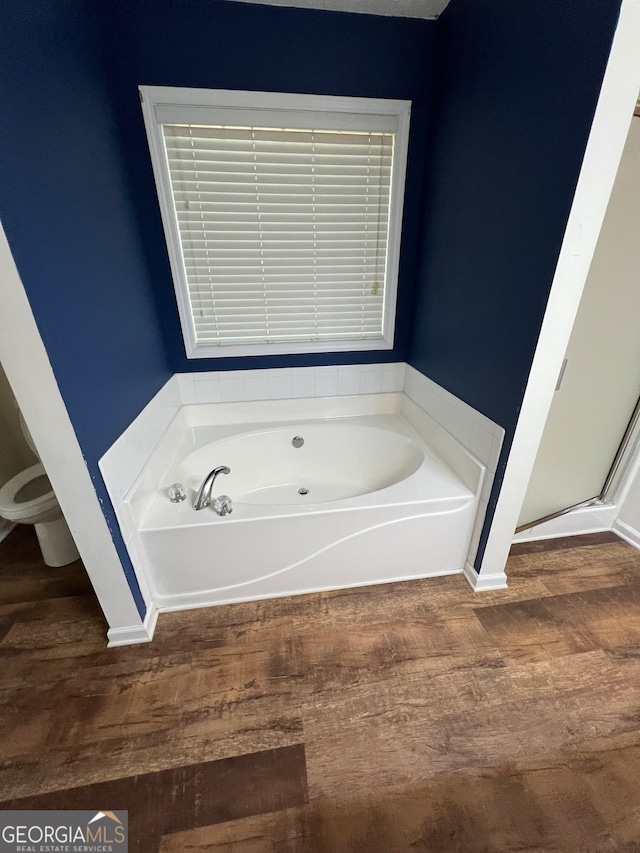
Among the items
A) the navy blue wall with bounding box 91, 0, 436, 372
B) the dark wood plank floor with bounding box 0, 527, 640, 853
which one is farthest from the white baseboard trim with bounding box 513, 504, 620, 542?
the navy blue wall with bounding box 91, 0, 436, 372

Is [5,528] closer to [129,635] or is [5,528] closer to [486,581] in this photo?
[129,635]

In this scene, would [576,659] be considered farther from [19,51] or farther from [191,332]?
[19,51]

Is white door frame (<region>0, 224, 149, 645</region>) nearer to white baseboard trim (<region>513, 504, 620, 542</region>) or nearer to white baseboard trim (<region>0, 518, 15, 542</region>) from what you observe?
white baseboard trim (<region>0, 518, 15, 542</region>)

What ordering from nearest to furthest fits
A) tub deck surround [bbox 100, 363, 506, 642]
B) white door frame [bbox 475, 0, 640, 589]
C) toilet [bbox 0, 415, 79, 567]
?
1. white door frame [bbox 475, 0, 640, 589]
2. tub deck surround [bbox 100, 363, 506, 642]
3. toilet [bbox 0, 415, 79, 567]

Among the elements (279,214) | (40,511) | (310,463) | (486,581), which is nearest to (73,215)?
(279,214)

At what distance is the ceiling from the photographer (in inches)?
59.6

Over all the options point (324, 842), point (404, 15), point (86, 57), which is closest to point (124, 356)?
point (86, 57)

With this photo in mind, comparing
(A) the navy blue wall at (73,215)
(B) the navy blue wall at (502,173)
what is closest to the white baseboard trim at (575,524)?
(B) the navy blue wall at (502,173)

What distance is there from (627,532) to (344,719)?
1.88 metres

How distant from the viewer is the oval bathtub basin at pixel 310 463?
7.11 ft

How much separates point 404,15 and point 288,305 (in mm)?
1373

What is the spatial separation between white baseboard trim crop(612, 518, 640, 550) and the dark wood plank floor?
0.32 meters

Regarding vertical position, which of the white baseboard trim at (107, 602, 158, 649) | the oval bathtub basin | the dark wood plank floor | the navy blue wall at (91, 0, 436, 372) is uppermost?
the navy blue wall at (91, 0, 436, 372)

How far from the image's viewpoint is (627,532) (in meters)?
2.00
